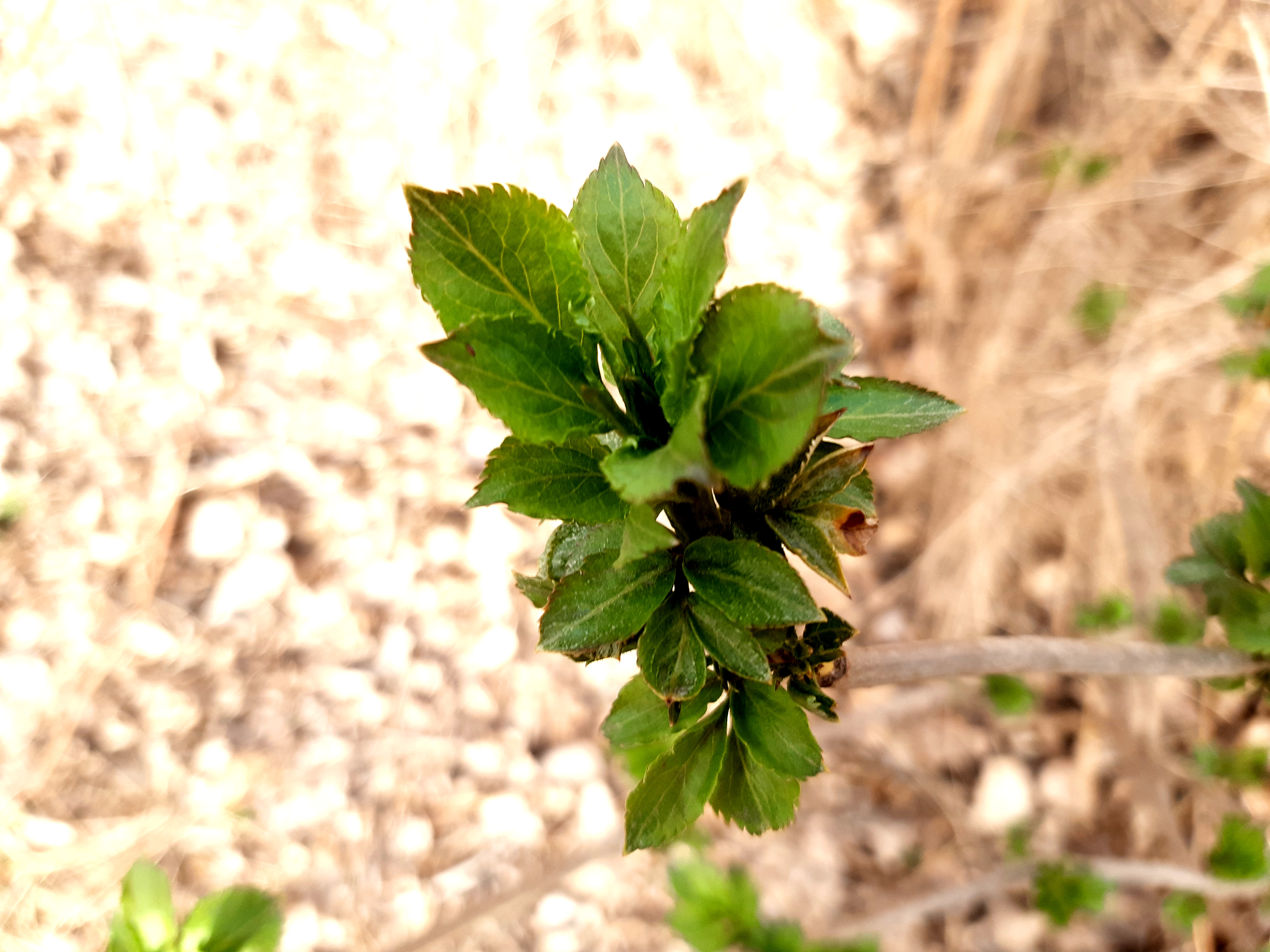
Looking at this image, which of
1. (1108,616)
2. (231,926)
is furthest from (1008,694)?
(231,926)

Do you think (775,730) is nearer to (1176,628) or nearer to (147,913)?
(147,913)

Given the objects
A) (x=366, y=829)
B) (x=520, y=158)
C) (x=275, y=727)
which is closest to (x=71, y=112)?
(x=520, y=158)

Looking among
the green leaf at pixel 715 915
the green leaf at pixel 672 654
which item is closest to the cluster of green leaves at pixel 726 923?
the green leaf at pixel 715 915

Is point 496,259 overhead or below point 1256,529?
overhead

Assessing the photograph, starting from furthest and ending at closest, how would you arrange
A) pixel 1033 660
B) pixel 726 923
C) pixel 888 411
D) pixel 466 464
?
pixel 466 464 < pixel 726 923 < pixel 1033 660 < pixel 888 411

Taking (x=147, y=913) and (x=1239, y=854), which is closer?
(x=147, y=913)

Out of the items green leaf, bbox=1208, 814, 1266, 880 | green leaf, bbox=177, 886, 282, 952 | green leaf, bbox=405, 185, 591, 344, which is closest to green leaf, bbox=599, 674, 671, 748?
green leaf, bbox=405, 185, 591, 344

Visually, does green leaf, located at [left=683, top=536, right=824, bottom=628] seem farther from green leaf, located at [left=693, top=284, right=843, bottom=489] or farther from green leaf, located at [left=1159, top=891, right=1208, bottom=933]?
green leaf, located at [left=1159, top=891, right=1208, bottom=933]
